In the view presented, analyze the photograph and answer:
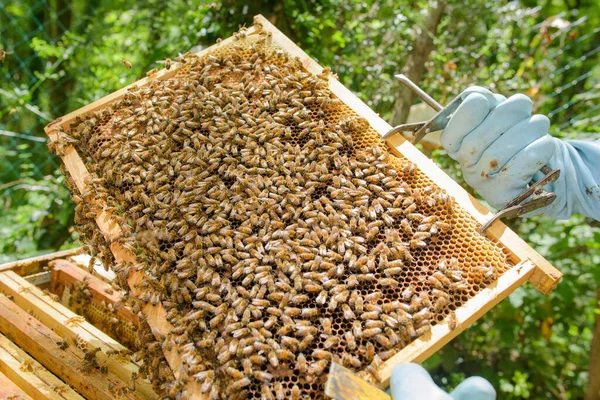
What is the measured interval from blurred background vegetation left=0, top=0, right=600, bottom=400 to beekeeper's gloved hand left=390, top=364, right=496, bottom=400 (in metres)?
2.98

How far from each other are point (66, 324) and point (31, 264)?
0.99 m

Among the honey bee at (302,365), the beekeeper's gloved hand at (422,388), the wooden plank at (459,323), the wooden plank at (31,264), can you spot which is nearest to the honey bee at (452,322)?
the wooden plank at (459,323)

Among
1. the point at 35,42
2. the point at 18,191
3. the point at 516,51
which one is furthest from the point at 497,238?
the point at 18,191

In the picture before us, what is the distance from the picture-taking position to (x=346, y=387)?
74.3 inches

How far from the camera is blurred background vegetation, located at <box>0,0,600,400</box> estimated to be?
5383mm

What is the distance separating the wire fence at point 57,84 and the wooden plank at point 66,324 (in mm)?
2853

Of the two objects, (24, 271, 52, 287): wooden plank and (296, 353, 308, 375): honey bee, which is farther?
(24, 271, 52, 287): wooden plank

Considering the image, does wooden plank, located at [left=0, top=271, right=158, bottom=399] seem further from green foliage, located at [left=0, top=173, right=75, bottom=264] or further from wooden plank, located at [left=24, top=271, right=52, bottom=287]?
green foliage, located at [left=0, top=173, right=75, bottom=264]

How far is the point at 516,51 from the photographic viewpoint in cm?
679

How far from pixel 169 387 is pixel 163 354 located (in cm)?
22

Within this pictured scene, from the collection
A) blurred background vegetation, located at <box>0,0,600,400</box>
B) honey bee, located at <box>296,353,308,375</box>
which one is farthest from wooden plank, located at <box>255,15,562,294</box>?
blurred background vegetation, located at <box>0,0,600,400</box>

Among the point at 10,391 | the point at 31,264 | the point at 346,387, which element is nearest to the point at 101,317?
the point at 31,264

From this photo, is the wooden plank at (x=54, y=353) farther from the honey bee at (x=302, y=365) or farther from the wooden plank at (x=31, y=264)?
the honey bee at (x=302, y=365)

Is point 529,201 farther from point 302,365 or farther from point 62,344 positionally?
point 62,344
